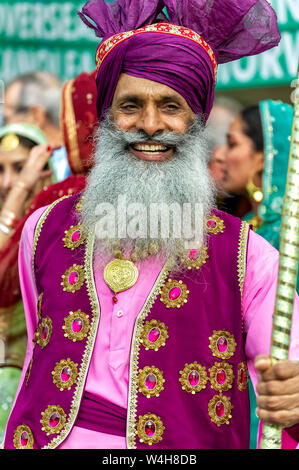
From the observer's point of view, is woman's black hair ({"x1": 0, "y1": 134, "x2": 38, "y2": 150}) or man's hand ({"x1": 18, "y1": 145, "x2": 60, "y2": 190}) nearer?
man's hand ({"x1": 18, "y1": 145, "x2": 60, "y2": 190})

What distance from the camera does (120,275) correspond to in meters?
3.56

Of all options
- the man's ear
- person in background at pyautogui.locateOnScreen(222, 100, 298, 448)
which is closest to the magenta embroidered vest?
person in background at pyautogui.locateOnScreen(222, 100, 298, 448)

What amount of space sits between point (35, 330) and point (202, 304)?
76cm

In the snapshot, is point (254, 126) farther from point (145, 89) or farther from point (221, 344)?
point (221, 344)

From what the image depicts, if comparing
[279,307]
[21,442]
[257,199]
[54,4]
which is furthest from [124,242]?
[54,4]

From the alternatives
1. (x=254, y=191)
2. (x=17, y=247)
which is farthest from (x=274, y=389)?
(x=254, y=191)

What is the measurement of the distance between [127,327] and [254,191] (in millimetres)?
2494

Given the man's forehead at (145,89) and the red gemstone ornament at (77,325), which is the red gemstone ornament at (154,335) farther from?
the man's forehead at (145,89)

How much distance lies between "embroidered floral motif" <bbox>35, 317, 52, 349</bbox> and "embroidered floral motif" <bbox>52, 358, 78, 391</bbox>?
140 mm

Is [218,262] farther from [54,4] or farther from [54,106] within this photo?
[54,4]

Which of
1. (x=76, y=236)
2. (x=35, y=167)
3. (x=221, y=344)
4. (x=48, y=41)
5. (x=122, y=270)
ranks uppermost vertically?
(x=48, y=41)

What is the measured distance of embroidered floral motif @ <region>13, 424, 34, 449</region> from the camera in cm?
340

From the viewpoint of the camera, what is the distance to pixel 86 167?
5109 mm

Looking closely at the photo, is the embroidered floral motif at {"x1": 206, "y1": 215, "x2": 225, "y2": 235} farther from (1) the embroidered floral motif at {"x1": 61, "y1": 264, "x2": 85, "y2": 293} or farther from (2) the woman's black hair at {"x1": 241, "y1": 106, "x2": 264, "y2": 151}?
(2) the woman's black hair at {"x1": 241, "y1": 106, "x2": 264, "y2": 151}
